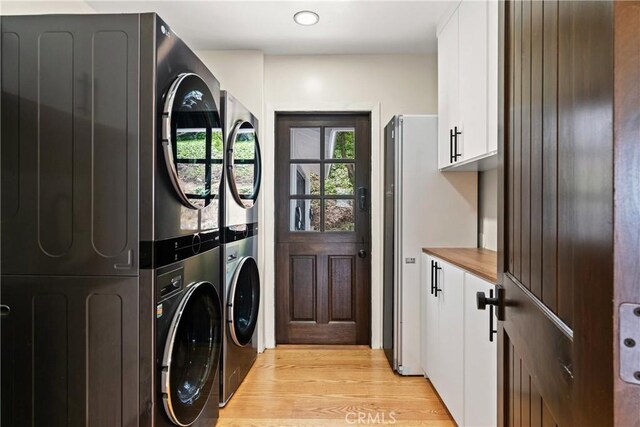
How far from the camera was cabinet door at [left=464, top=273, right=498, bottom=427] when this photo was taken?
1489 millimetres

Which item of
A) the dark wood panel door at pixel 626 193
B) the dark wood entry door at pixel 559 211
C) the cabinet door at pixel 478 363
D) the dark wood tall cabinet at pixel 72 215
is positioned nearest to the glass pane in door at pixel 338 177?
the cabinet door at pixel 478 363

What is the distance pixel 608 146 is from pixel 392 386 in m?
2.32

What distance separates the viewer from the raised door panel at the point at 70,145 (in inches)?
47.0

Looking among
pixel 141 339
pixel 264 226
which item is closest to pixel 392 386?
pixel 264 226

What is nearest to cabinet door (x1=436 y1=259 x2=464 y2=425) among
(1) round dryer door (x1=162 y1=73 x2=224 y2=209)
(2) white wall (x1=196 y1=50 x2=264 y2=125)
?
(1) round dryer door (x1=162 y1=73 x2=224 y2=209)

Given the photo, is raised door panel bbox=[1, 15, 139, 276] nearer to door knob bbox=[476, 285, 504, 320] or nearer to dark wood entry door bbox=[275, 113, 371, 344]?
door knob bbox=[476, 285, 504, 320]

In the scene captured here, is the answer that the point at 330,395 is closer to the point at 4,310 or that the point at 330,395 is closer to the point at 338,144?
the point at 4,310

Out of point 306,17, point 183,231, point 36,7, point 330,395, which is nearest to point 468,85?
point 306,17

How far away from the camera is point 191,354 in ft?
5.03

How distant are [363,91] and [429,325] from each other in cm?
187

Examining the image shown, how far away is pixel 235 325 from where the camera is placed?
86.4 inches

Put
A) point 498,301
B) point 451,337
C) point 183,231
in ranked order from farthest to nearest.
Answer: point 451,337
point 183,231
point 498,301

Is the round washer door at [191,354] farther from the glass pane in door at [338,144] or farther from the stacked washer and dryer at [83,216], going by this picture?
the glass pane in door at [338,144]

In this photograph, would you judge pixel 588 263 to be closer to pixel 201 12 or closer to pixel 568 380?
pixel 568 380
